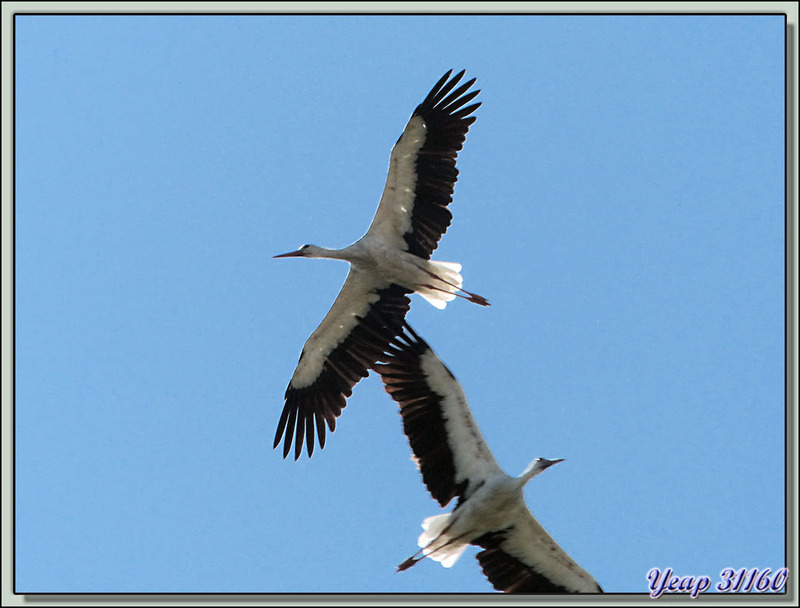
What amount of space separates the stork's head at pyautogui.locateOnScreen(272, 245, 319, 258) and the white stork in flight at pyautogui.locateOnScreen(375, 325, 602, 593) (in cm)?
173

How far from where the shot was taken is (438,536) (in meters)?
10.1

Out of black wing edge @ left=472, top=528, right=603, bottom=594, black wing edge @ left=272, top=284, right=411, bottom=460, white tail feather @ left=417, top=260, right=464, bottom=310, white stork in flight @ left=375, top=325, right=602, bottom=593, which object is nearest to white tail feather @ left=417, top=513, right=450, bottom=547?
white stork in flight @ left=375, top=325, right=602, bottom=593

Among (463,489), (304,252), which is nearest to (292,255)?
(304,252)

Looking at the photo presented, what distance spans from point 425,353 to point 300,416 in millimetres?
1710

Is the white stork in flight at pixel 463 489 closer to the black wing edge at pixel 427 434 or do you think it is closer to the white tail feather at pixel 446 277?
the black wing edge at pixel 427 434

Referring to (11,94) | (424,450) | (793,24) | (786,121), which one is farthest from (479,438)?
(11,94)

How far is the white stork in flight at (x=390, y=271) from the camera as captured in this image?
11273 millimetres

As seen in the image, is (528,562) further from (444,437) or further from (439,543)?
Result: (444,437)

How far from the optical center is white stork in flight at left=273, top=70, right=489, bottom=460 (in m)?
11.3

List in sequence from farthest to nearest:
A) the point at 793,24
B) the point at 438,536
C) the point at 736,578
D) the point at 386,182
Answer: the point at 386,182 → the point at 438,536 → the point at 793,24 → the point at 736,578

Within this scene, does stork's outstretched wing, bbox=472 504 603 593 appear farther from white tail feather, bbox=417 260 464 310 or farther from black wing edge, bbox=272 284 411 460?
white tail feather, bbox=417 260 464 310

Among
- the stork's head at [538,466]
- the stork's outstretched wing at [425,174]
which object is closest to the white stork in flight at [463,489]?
the stork's head at [538,466]

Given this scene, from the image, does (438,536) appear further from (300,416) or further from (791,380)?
(791,380)

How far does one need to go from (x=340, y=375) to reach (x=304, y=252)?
4.16 feet
